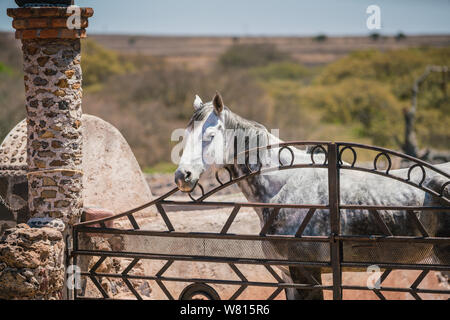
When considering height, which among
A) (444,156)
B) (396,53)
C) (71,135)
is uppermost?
(396,53)

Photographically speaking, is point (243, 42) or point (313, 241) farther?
point (243, 42)

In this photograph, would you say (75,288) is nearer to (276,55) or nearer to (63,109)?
(63,109)

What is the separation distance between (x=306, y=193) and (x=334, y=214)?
0.43 meters

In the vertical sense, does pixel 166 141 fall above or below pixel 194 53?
below

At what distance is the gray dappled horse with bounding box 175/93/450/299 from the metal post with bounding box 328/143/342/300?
14 cm

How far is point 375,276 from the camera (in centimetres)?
525

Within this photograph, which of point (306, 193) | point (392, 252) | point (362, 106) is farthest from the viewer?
point (362, 106)

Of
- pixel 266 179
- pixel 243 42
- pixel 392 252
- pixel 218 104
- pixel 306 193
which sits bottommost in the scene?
pixel 392 252

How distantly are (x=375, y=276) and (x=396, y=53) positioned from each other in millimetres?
39292

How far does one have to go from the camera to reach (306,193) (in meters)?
5.06

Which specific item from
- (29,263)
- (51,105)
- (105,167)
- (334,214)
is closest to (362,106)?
(105,167)

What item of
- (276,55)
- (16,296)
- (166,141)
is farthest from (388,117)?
(16,296)

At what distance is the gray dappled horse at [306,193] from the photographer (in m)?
4.78

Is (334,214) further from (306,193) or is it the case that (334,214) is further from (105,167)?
(105,167)
